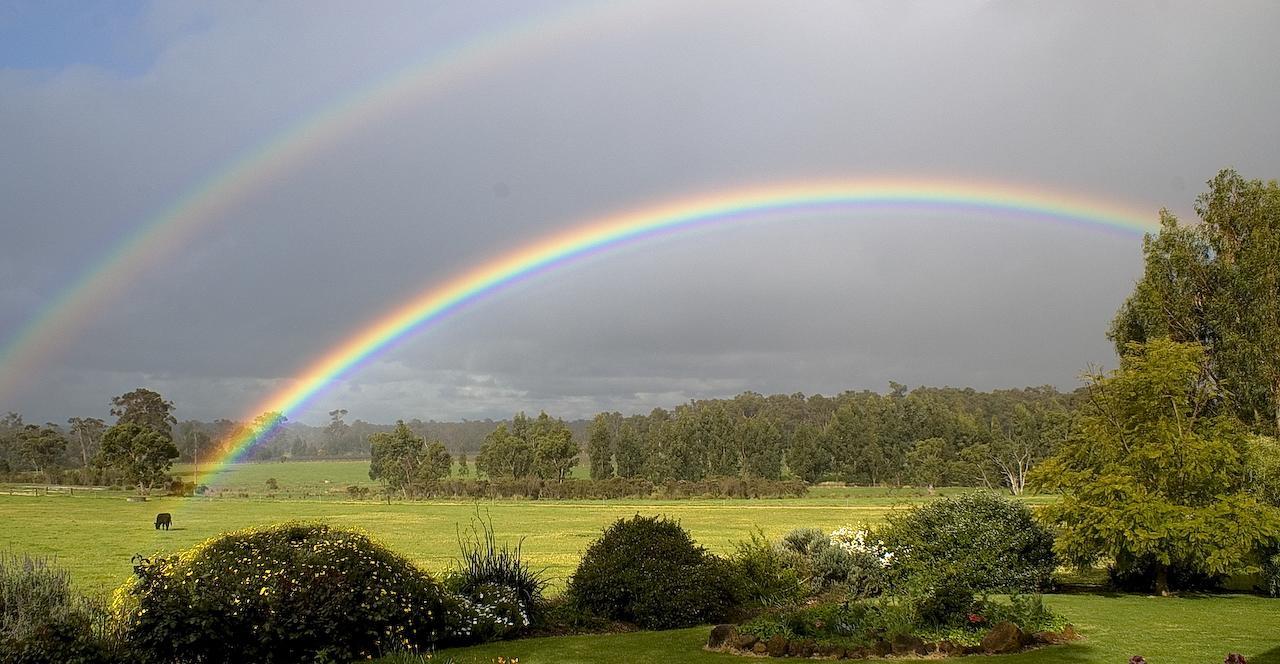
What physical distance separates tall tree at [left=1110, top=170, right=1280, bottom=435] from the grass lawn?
22.7 m

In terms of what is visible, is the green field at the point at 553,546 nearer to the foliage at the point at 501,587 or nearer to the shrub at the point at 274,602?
the foliage at the point at 501,587

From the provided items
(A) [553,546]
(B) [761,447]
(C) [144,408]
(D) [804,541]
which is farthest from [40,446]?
(D) [804,541]

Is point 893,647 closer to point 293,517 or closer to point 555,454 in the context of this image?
point 293,517

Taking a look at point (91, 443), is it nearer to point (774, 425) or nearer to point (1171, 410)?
point (774, 425)

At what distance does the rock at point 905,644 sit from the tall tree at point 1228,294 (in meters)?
28.3

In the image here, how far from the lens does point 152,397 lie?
156 metres

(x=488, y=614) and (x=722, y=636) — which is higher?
(x=488, y=614)

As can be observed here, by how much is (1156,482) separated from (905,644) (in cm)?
998

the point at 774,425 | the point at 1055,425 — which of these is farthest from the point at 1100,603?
the point at 774,425

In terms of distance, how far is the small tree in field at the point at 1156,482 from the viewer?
56.8ft

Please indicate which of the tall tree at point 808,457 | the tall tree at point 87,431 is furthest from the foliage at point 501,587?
the tall tree at point 87,431

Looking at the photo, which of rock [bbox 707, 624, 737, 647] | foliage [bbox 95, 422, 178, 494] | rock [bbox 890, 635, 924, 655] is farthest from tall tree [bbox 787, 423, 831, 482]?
rock [bbox 890, 635, 924, 655]

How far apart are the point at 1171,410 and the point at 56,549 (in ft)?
130

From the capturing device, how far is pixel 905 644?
1195 centimetres
